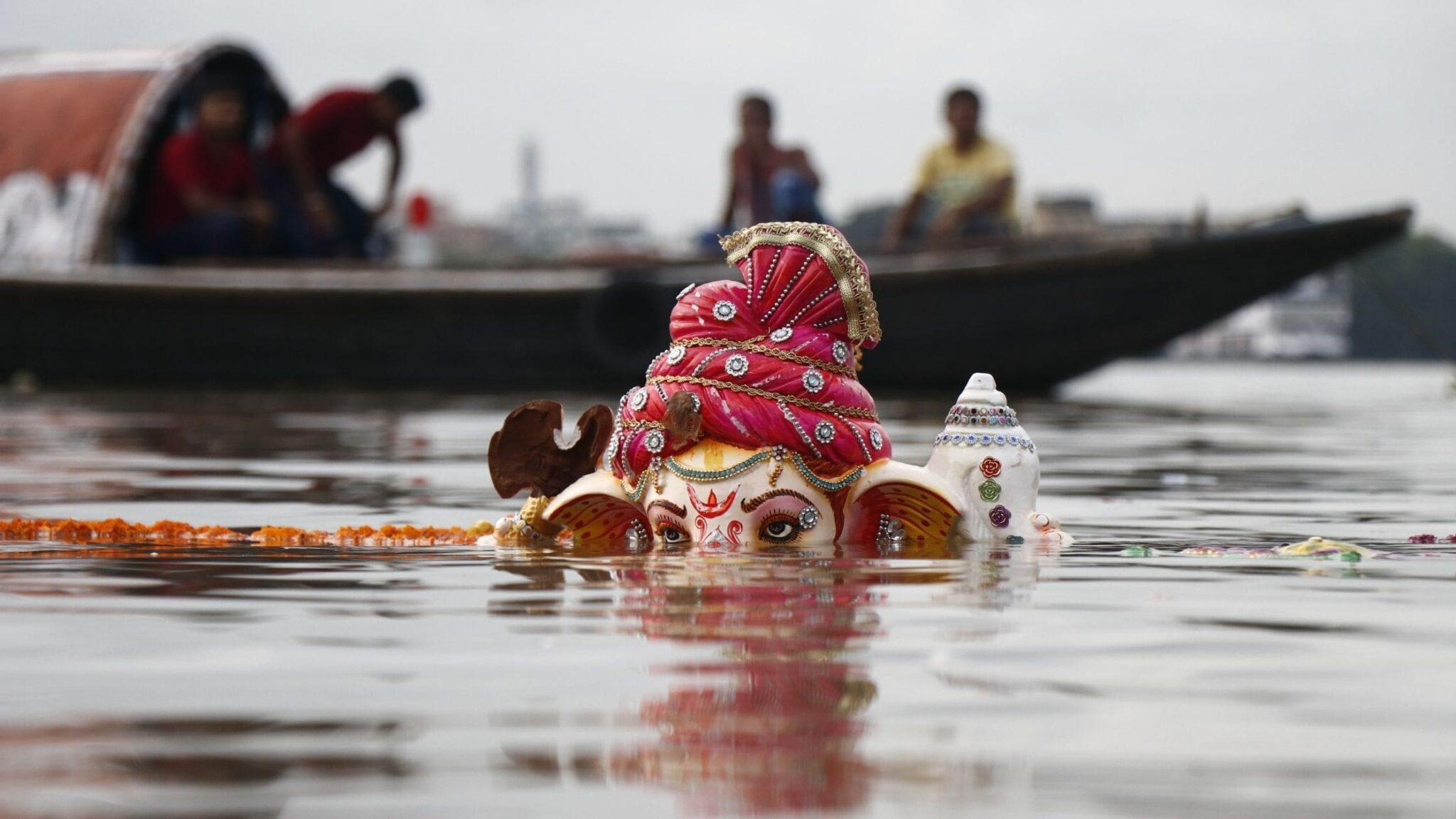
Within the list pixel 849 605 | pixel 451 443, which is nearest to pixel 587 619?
pixel 849 605

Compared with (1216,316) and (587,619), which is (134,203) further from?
(587,619)

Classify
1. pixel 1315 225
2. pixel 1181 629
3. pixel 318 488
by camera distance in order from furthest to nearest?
pixel 1315 225 < pixel 318 488 < pixel 1181 629

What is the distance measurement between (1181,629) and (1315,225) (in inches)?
504

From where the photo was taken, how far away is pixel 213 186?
15312mm

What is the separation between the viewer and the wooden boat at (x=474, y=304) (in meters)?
15.4

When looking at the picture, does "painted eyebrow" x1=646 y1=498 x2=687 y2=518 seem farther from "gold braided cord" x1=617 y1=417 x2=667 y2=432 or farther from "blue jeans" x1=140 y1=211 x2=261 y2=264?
"blue jeans" x1=140 y1=211 x2=261 y2=264

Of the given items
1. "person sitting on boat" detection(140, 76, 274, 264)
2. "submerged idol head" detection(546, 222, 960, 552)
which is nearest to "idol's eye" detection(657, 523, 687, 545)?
"submerged idol head" detection(546, 222, 960, 552)

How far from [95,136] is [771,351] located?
12.7 metres

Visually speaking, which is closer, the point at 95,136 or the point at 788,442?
the point at 788,442

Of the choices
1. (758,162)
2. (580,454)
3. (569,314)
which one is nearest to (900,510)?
(580,454)

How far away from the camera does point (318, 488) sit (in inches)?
259

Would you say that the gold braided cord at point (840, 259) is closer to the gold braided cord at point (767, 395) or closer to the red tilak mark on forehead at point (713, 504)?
the gold braided cord at point (767, 395)

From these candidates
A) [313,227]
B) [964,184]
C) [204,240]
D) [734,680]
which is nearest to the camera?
[734,680]

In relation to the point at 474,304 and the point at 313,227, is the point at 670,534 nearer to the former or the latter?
the point at 474,304
